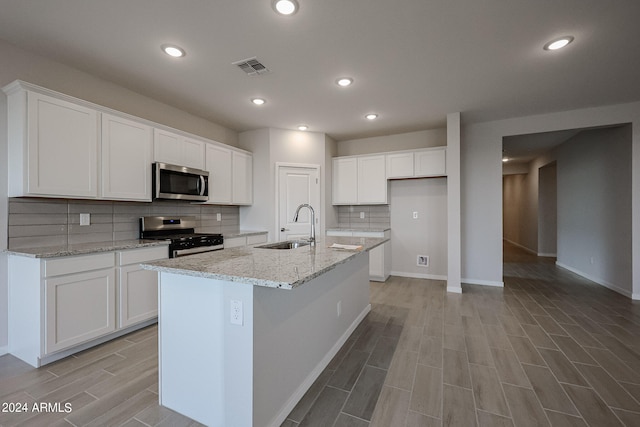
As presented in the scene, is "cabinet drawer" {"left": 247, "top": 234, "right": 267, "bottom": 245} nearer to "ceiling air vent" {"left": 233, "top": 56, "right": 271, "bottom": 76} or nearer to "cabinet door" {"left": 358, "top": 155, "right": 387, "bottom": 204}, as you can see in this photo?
"cabinet door" {"left": 358, "top": 155, "right": 387, "bottom": 204}

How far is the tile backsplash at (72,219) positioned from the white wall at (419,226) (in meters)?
3.65

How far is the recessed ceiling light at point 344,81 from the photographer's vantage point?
294cm

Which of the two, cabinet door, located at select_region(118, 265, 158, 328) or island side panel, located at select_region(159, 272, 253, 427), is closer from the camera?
island side panel, located at select_region(159, 272, 253, 427)

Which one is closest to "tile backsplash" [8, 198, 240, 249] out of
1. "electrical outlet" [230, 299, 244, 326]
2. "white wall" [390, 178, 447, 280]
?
"electrical outlet" [230, 299, 244, 326]

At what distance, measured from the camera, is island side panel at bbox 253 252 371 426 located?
1403mm

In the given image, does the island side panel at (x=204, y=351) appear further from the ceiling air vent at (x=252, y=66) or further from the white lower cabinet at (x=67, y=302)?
the ceiling air vent at (x=252, y=66)

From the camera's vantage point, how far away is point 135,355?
2301 mm

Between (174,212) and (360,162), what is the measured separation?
3.20 metres

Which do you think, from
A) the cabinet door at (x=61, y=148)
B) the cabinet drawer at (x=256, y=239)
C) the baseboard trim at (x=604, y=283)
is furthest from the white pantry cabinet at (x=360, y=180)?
the cabinet door at (x=61, y=148)

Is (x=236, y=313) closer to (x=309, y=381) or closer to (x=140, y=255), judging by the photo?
(x=309, y=381)

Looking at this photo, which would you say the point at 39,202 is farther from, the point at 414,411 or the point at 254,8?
the point at 414,411

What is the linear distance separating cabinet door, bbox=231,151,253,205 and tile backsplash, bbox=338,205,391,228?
1897 millimetres

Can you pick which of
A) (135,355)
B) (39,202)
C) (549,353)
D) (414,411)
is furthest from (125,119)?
(549,353)

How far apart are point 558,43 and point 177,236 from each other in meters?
4.31
